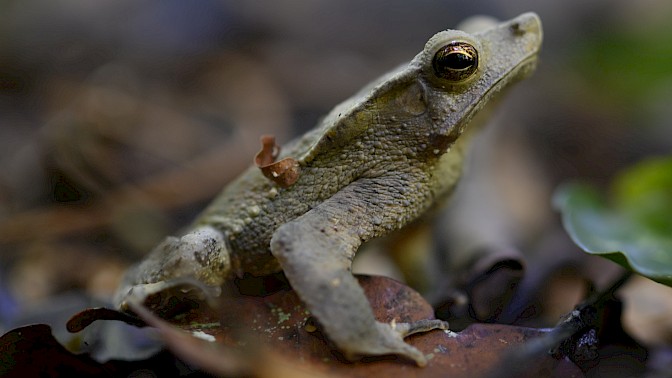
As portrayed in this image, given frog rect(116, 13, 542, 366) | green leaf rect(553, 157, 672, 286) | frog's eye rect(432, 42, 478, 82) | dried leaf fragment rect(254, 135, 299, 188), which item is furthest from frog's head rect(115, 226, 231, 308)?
green leaf rect(553, 157, 672, 286)

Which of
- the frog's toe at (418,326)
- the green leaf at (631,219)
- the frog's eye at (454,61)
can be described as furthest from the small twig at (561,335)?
the frog's eye at (454,61)

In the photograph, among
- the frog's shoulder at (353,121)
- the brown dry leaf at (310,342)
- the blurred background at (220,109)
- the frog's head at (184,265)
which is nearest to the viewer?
the brown dry leaf at (310,342)

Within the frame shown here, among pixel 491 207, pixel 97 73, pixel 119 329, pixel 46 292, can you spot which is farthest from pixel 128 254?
pixel 97 73

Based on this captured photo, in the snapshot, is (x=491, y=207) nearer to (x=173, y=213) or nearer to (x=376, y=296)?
(x=376, y=296)

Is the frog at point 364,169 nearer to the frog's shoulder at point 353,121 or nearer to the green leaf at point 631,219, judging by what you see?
the frog's shoulder at point 353,121

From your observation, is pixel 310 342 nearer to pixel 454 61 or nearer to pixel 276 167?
pixel 276 167

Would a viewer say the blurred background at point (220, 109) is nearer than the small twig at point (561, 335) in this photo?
No

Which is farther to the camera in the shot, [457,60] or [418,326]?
[457,60]

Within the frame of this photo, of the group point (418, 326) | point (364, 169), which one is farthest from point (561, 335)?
point (364, 169)
